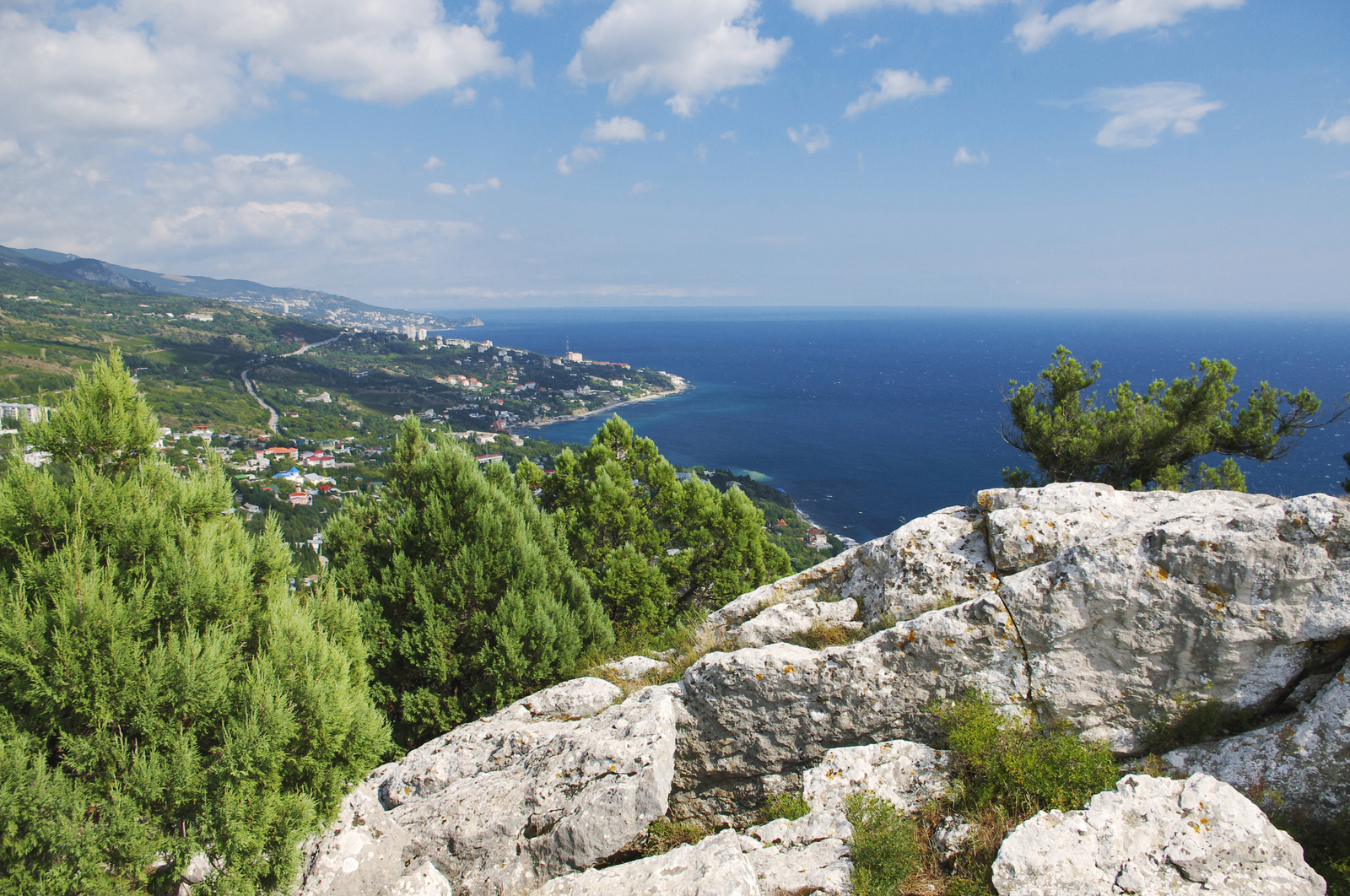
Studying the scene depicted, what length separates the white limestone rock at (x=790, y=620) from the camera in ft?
25.9

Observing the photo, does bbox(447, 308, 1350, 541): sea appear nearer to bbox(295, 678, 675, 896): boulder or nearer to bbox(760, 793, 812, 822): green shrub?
bbox(760, 793, 812, 822): green shrub

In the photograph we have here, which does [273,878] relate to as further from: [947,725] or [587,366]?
[587,366]

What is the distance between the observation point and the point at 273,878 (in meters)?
5.28

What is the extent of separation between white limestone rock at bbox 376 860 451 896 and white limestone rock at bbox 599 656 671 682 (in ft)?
10.7

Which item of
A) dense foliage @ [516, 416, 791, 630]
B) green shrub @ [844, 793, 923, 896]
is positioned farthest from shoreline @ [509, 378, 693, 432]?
green shrub @ [844, 793, 923, 896]

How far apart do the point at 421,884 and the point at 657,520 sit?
10809 mm

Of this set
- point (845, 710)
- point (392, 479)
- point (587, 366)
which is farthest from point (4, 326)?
point (845, 710)

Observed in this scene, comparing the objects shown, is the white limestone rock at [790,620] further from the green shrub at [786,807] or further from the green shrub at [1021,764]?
the green shrub at [1021,764]

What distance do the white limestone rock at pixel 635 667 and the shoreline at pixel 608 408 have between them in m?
92.3

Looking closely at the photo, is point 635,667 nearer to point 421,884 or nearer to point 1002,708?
point 421,884

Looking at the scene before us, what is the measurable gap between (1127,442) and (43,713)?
16.1 meters

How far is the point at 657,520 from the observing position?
1609cm

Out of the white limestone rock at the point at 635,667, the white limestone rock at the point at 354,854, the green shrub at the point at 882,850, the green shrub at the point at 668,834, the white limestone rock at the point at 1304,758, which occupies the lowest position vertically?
the green shrub at the point at 668,834

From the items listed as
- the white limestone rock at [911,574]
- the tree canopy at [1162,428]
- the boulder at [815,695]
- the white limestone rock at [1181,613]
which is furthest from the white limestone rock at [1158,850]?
the tree canopy at [1162,428]
